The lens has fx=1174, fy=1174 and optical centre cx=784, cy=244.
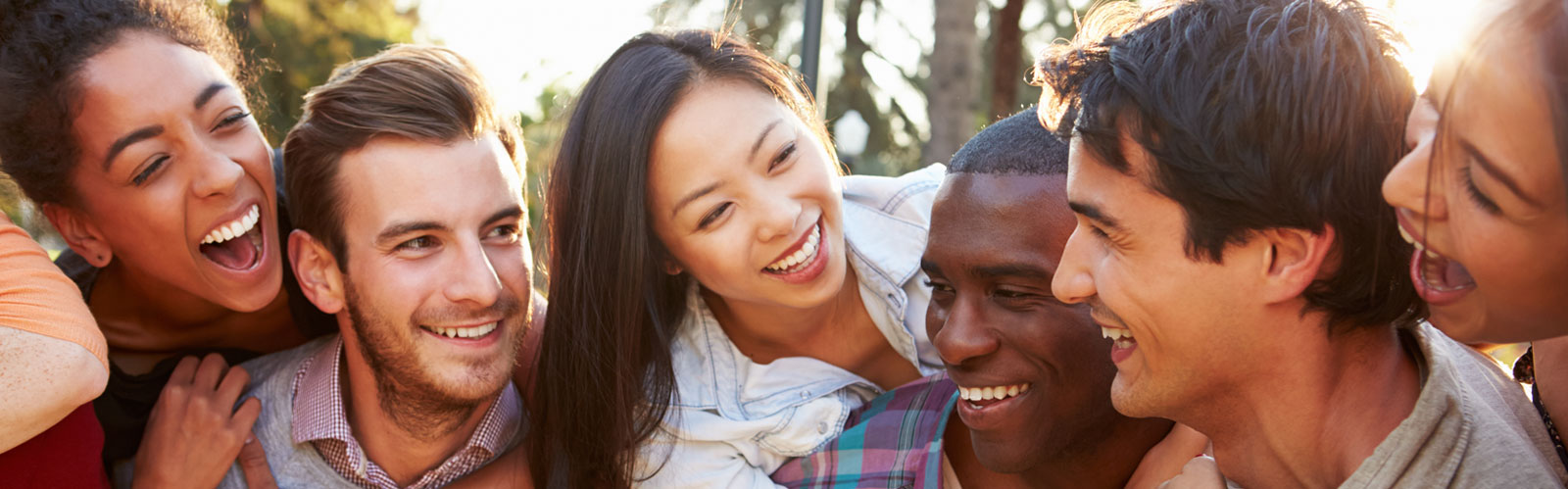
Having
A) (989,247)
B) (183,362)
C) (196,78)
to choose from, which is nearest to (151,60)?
(196,78)

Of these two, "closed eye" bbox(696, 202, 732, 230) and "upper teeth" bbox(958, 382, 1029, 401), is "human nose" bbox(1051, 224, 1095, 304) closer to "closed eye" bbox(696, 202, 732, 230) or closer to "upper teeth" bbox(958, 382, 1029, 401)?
"upper teeth" bbox(958, 382, 1029, 401)

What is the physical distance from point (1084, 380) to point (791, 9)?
11323 mm

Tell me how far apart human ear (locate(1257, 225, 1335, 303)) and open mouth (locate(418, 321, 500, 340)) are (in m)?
2.24

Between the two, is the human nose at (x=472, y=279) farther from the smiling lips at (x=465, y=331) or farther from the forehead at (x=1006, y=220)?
the forehead at (x=1006, y=220)

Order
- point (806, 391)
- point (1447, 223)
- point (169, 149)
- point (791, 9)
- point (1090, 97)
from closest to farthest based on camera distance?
point (1447, 223) < point (1090, 97) < point (169, 149) < point (806, 391) < point (791, 9)

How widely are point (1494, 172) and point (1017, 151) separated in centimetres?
137

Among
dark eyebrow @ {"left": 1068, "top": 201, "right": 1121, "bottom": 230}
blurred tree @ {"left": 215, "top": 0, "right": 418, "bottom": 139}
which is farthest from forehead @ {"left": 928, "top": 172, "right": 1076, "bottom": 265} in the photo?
blurred tree @ {"left": 215, "top": 0, "right": 418, "bottom": 139}

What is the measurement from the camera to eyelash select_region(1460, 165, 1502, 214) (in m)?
1.82

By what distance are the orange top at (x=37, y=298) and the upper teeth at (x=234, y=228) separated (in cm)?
45

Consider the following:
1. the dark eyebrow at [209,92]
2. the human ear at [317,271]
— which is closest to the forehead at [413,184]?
the human ear at [317,271]

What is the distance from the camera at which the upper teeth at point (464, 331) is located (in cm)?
355

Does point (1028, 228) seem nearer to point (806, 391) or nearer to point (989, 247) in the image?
point (989, 247)

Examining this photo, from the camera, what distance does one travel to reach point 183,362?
382 cm

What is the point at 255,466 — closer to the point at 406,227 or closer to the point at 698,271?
the point at 406,227
